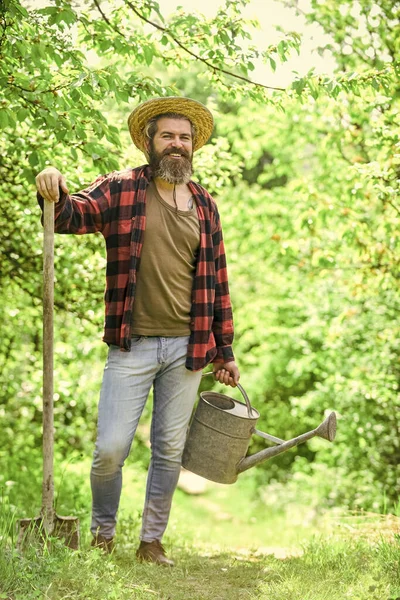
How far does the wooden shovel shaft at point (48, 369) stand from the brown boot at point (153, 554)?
0.53 meters

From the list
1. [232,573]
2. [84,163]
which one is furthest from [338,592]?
[84,163]

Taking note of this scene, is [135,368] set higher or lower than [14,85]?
lower

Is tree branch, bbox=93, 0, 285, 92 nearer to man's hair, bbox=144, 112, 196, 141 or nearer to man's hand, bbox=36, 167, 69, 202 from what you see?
man's hair, bbox=144, 112, 196, 141

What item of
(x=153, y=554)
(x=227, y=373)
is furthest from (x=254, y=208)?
(x=153, y=554)

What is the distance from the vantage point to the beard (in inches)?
133

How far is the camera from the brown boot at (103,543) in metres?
3.30

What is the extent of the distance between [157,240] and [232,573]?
152 cm

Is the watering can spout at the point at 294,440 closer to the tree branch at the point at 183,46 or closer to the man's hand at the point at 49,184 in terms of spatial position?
the man's hand at the point at 49,184

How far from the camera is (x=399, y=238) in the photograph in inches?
198

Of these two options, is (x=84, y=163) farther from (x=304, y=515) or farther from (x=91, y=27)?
(x=304, y=515)

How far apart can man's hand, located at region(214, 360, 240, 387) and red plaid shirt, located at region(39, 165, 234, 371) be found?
13cm

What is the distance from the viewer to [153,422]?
3.52 m

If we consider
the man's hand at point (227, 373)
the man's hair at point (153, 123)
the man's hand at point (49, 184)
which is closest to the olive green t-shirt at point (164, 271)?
the man's hair at point (153, 123)

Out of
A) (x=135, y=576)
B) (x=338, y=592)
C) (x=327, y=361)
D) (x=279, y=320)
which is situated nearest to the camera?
(x=338, y=592)
